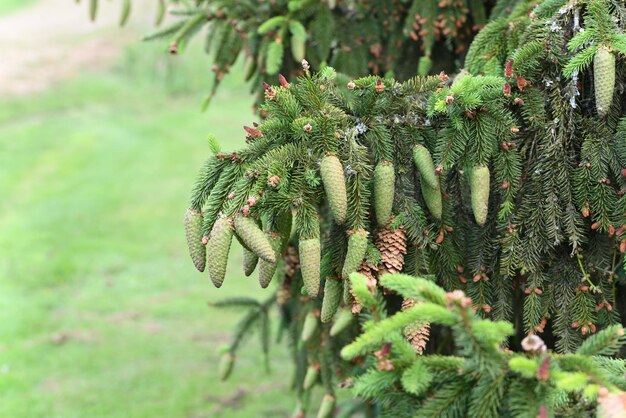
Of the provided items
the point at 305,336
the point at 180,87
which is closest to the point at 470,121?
the point at 305,336

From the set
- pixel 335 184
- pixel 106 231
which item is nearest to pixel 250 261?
pixel 335 184

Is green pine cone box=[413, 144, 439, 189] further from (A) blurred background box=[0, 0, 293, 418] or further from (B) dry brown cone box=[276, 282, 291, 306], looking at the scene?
(A) blurred background box=[0, 0, 293, 418]

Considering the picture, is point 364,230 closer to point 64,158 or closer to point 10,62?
point 64,158

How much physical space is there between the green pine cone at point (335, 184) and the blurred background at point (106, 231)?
2620 millimetres

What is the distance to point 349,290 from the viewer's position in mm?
1718

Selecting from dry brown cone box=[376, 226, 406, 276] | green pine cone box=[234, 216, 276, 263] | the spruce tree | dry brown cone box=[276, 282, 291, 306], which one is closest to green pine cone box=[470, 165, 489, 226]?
the spruce tree

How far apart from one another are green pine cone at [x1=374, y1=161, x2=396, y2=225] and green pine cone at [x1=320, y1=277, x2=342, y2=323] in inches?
8.8

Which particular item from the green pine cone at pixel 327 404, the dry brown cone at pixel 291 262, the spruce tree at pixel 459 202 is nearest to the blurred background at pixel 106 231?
the dry brown cone at pixel 291 262

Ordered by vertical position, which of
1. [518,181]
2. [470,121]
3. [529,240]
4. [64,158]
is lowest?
[64,158]

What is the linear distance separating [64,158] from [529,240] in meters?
12.9

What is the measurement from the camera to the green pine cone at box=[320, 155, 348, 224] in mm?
1596

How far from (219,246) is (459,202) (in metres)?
0.84

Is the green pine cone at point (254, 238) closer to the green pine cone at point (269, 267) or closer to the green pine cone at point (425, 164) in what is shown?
the green pine cone at point (269, 267)

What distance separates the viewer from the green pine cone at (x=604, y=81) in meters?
1.77
